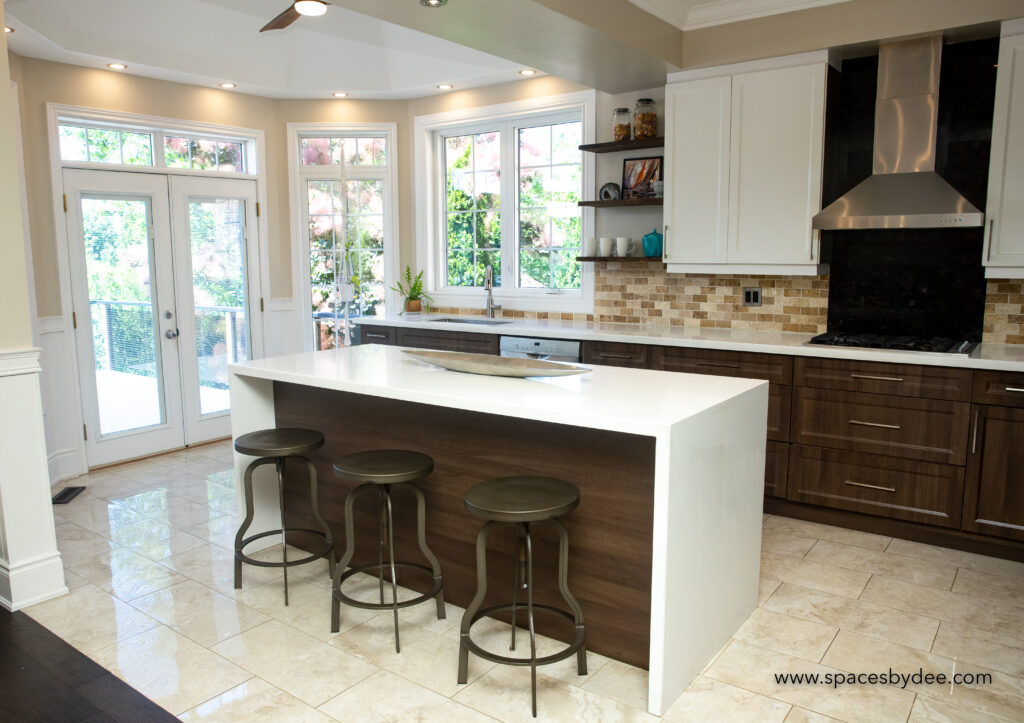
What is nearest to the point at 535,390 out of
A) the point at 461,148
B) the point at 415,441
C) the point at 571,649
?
the point at 415,441

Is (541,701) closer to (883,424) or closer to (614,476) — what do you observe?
(614,476)

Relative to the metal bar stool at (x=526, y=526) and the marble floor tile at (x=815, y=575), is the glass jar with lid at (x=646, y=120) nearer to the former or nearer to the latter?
the marble floor tile at (x=815, y=575)

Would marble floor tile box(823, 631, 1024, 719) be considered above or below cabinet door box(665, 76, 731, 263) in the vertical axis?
below

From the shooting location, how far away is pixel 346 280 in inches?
229

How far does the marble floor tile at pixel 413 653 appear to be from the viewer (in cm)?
244

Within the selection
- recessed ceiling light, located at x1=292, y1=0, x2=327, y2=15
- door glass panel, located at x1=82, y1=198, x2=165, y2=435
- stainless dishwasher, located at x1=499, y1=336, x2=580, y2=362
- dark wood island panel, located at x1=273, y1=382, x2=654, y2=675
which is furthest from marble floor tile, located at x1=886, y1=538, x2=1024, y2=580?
door glass panel, located at x1=82, y1=198, x2=165, y2=435

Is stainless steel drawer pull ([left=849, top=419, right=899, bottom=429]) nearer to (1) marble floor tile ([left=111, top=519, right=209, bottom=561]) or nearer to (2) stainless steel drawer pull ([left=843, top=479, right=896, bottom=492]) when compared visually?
(2) stainless steel drawer pull ([left=843, top=479, right=896, bottom=492])

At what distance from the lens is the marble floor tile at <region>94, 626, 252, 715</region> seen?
7.72ft

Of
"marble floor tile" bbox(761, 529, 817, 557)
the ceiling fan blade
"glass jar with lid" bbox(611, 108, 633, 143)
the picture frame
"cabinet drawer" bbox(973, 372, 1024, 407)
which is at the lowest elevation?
"marble floor tile" bbox(761, 529, 817, 557)

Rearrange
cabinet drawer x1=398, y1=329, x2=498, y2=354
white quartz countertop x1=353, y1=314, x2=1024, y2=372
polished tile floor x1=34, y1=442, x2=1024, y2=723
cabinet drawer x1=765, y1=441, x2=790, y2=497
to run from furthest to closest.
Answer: cabinet drawer x1=398, y1=329, x2=498, y2=354 → cabinet drawer x1=765, y1=441, x2=790, y2=497 → white quartz countertop x1=353, y1=314, x2=1024, y2=372 → polished tile floor x1=34, y1=442, x2=1024, y2=723

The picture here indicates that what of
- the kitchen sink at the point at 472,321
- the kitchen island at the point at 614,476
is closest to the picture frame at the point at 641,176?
the kitchen sink at the point at 472,321

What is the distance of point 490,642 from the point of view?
2.67m

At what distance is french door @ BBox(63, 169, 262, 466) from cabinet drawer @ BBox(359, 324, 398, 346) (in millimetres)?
883

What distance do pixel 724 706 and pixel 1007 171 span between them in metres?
2.85
